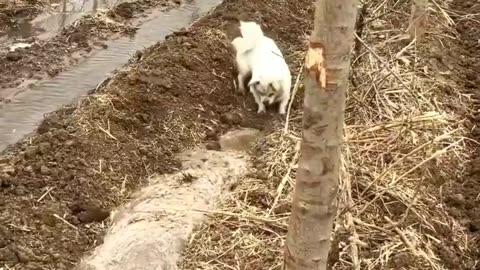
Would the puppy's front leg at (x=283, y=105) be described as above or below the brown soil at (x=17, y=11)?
below

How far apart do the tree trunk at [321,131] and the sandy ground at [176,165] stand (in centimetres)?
95

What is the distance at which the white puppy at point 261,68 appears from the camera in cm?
648

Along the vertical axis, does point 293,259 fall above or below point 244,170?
above

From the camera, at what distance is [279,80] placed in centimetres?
648

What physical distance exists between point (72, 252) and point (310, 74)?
7.68ft

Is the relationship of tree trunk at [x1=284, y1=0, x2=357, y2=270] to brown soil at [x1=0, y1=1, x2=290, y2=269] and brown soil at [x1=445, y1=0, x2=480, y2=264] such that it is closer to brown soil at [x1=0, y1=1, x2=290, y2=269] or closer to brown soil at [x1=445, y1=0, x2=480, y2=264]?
brown soil at [x1=445, y1=0, x2=480, y2=264]

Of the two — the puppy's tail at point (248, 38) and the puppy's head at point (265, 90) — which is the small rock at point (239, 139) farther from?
the puppy's tail at point (248, 38)

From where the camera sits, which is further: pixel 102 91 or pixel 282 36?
pixel 282 36

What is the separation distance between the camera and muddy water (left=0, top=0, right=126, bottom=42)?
27.3 feet

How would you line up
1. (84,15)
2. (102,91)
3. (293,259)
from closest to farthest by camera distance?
1. (293,259)
2. (102,91)
3. (84,15)

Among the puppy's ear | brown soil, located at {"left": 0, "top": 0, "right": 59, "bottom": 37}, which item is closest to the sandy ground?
the puppy's ear

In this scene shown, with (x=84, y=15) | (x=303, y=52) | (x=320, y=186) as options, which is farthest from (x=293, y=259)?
(x=84, y=15)

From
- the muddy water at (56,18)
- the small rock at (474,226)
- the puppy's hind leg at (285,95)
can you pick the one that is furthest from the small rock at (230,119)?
the muddy water at (56,18)

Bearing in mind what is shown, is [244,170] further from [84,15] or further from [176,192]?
[84,15]
